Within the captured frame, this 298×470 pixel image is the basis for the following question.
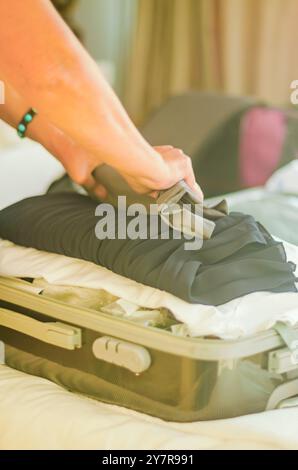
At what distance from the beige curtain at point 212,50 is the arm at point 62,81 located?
1.62 metres

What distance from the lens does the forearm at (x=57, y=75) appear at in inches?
34.9

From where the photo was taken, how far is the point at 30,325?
0.98 m

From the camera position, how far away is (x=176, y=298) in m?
0.92

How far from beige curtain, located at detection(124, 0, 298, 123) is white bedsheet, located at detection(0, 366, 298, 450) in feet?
5.83

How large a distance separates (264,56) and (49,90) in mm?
1700

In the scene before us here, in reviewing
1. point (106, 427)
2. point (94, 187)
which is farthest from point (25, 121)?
point (106, 427)

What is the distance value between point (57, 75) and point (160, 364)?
393 millimetres

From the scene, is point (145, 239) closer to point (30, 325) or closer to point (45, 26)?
point (30, 325)

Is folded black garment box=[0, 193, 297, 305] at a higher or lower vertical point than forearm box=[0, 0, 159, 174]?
lower

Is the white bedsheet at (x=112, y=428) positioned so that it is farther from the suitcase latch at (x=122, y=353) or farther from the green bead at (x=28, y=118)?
the green bead at (x=28, y=118)

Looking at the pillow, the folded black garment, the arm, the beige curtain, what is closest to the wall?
the beige curtain

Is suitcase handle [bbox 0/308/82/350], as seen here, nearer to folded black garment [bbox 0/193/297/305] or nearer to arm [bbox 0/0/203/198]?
folded black garment [bbox 0/193/297/305]

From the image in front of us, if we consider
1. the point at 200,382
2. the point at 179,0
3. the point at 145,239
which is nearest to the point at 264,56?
the point at 179,0

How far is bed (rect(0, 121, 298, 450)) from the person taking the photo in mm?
813
